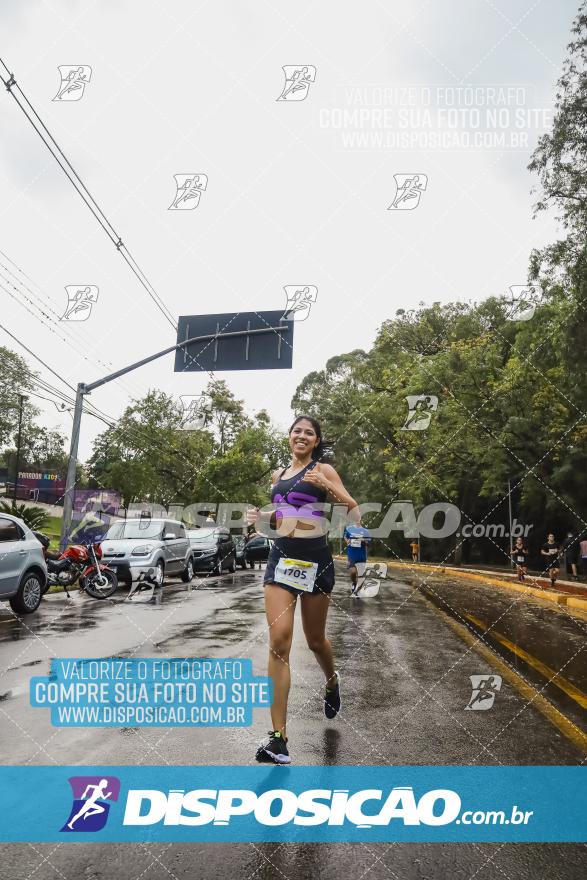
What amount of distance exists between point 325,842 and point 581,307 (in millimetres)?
18520

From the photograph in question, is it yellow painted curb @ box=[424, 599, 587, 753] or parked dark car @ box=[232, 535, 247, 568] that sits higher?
yellow painted curb @ box=[424, 599, 587, 753]

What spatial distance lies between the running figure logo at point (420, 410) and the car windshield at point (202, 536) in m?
14.2

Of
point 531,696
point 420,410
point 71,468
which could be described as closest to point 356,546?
point 71,468

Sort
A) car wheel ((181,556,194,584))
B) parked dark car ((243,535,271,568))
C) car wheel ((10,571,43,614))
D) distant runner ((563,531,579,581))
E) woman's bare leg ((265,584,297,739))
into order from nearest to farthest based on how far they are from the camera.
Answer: woman's bare leg ((265,584,297,739)) → car wheel ((10,571,43,614)) → car wheel ((181,556,194,584)) → parked dark car ((243,535,271,568)) → distant runner ((563,531,579,581))

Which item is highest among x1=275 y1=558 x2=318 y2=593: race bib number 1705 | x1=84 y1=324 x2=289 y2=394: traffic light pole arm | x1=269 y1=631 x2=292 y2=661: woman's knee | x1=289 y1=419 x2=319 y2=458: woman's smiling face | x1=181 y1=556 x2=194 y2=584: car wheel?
x1=84 y1=324 x2=289 y2=394: traffic light pole arm

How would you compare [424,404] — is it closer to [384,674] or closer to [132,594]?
[132,594]

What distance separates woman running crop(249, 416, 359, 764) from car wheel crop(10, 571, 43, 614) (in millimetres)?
7136

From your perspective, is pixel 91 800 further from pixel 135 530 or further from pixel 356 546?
pixel 135 530

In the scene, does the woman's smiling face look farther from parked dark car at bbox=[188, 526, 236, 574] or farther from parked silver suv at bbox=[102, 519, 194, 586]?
parked dark car at bbox=[188, 526, 236, 574]

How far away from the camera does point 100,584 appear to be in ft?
43.7

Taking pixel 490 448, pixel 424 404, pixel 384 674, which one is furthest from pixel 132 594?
pixel 424 404

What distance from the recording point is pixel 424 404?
1278 inches

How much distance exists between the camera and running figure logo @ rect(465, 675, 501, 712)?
204 inches

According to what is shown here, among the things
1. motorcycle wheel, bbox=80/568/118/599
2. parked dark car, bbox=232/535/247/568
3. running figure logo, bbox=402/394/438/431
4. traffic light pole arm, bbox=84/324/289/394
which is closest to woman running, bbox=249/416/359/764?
motorcycle wheel, bbox=80/568/118/599
